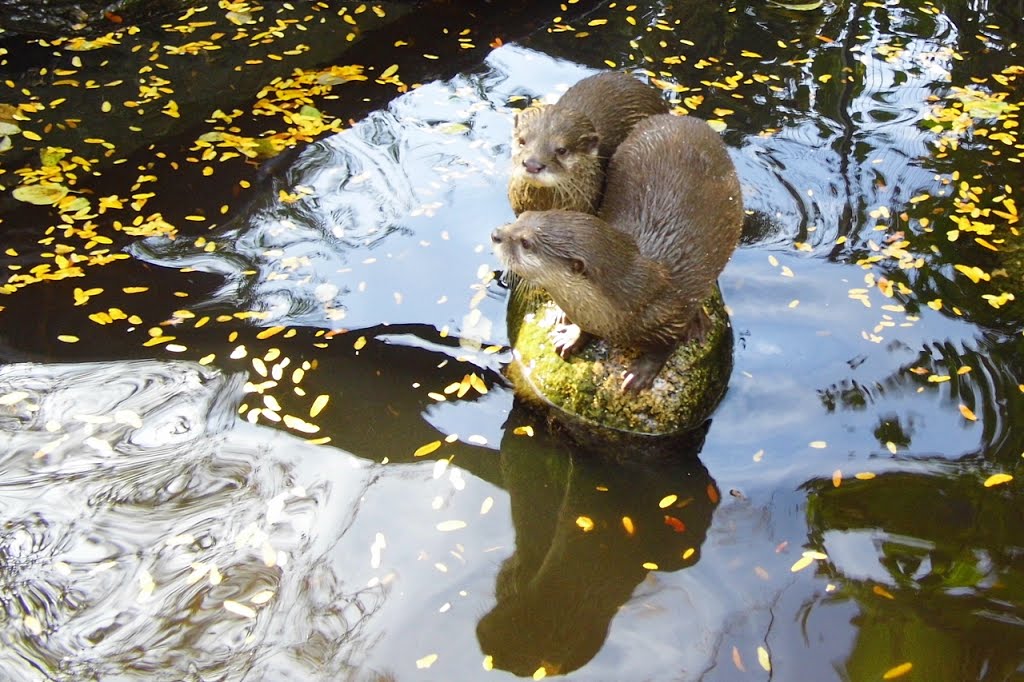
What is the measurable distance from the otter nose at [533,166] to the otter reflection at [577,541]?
1.05 meters

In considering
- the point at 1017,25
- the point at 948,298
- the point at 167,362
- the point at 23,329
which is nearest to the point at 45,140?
the point at 23,329

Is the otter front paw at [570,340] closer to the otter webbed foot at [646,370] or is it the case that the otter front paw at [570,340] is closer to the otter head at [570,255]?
the otter webbed foot at [646,370]

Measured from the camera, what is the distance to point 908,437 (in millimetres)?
3723

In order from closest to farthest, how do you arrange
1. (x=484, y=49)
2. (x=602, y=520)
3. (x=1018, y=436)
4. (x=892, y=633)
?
(x=892, y=633), (x=602, y=520), (x=1018, y=436), (x=484, y=49)

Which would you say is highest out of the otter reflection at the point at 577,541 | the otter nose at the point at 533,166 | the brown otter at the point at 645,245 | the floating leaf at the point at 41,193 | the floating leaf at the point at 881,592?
the otter nose at the point at 533,166

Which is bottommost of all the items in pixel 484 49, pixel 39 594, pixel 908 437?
pixel 39 594

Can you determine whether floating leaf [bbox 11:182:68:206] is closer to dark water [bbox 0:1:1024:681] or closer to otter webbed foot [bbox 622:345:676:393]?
dark water [bbox 0:1:1024:681]

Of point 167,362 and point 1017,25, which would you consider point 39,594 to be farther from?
point 1017,25

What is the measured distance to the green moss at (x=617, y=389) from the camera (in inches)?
146

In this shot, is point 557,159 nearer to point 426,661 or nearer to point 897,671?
point 426,661

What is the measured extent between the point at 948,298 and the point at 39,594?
13.9 feet

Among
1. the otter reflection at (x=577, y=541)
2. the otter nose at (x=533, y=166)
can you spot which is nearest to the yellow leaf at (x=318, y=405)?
the otter reflection at (x=577, y=541)

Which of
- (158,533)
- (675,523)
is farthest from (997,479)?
(158,533)

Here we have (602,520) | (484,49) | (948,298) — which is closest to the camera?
(602,520)
